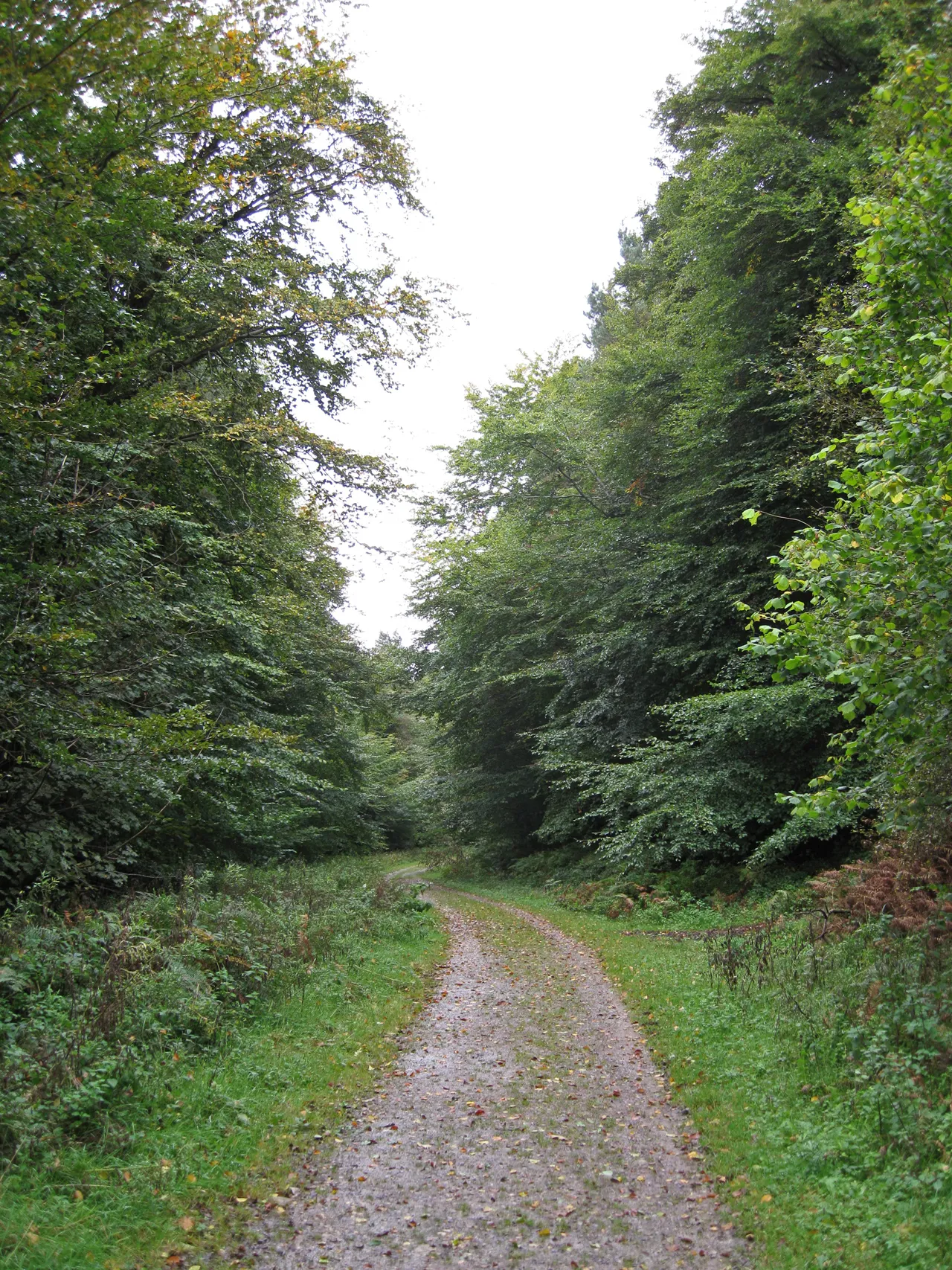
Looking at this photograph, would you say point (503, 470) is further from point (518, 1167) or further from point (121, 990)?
point (518, 1167)

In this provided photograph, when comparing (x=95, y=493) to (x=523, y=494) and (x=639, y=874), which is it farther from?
(x=523, y=494)

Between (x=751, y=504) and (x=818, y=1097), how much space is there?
37.8ft

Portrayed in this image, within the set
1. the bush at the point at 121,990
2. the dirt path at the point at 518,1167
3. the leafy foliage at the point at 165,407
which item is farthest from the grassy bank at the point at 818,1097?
the leafy foliage at the point at 165,407

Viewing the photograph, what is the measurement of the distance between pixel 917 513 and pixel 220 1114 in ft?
→ 20.1

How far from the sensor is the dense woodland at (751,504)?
18.2 feet

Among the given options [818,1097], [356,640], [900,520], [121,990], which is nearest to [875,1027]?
[818,1097]

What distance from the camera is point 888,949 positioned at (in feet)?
22.4

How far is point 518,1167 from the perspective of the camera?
510 cm

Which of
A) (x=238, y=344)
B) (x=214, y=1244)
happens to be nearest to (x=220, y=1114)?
(x=214, y=1244)

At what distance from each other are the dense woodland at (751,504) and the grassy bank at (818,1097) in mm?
1545

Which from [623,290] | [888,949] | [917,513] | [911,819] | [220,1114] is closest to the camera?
[917,513]

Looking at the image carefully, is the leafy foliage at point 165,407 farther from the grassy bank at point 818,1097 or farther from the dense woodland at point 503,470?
the grassy bank at point 818,1097

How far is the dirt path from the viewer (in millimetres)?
4176

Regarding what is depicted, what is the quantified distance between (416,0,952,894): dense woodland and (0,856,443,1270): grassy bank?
14.5 feet
